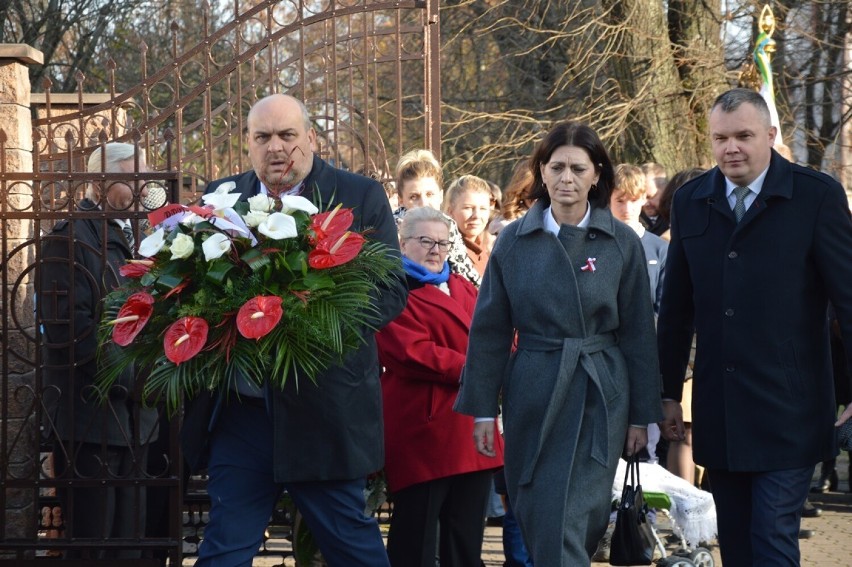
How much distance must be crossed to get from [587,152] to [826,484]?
5973 mm

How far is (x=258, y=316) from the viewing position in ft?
12.8

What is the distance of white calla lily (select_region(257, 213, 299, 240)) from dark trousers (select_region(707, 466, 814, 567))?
181 cm

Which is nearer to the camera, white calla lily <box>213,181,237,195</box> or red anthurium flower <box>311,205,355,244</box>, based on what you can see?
red anthurium flower <box>311,205,355,244</box>

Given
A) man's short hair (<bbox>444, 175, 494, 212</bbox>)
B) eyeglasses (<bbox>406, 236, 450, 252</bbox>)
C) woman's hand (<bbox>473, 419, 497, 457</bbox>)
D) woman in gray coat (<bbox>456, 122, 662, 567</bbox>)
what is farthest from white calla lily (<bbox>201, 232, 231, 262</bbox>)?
man's short hair (<bbox>444, 175, 494, 212</bbox>)

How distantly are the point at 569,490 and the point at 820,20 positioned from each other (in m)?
12.4

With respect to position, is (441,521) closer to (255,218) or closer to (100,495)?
(100,495)

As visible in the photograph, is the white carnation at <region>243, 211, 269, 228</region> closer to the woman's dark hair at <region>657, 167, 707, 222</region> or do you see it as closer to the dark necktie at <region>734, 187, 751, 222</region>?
the dark necktie at <region>734, 187, 751, 222</region>

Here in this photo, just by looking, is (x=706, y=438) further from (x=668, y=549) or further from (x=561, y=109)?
(x=561, y=109)

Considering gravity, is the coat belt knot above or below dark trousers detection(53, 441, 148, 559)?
above

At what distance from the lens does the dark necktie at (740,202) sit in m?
4.56

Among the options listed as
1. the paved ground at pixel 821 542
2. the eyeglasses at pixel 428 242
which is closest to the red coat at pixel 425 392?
the eyeglasses at pixel 428 242

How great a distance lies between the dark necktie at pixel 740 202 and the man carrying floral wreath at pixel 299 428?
4.08 feet

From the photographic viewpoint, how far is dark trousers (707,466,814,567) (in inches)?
169

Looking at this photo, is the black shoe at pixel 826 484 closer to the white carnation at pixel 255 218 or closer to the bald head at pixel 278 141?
the bald head at pixel 278 141
